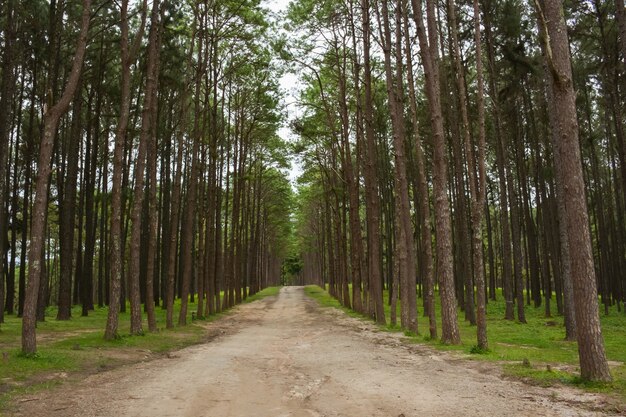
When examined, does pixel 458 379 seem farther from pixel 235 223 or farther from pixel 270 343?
pixel 235 223

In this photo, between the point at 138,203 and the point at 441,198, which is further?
the point at 138,203

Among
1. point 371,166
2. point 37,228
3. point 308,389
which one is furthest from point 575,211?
point 371,166

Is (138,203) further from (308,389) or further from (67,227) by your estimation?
(308,389)

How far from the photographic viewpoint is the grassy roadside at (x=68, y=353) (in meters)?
8.71

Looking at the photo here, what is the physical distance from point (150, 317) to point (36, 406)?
10786mm

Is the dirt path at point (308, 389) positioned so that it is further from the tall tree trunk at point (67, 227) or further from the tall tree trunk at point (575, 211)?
the tall tree trunk at point (67, 227)

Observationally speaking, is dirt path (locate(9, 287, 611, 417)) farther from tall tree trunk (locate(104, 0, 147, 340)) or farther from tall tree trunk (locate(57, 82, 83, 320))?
tall tree trunk (locate(57, 82, 83, 320))

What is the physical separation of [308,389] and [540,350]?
8731 mm

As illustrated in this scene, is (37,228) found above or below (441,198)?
below

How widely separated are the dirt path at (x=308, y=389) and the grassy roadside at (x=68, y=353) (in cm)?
57

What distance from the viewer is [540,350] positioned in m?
13.9

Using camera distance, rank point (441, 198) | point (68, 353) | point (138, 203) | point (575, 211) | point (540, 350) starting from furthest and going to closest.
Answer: point (138, 203), point (540, 350), point (441, 198), point (68, 353), point (575, 211)

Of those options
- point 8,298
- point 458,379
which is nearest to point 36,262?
point 458,379

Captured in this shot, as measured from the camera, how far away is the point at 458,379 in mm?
8711
